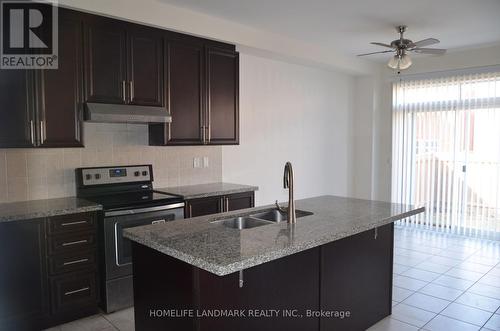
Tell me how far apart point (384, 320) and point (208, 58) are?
3.06m

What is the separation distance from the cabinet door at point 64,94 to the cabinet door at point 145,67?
464 millimetres

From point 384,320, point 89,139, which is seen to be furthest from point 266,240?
point 89,139

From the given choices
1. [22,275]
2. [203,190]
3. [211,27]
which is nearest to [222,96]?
[211,27]

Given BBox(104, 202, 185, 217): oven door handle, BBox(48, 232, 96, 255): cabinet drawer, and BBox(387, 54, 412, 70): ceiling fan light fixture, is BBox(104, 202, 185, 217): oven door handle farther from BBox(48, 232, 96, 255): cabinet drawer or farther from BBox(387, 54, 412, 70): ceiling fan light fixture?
BBox(387, 54, 412, 70): ceiling fan light fixture

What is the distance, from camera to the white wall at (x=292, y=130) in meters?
4.94

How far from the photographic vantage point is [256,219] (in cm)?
267

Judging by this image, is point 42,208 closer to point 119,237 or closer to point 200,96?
point 119,237

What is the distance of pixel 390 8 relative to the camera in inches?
149

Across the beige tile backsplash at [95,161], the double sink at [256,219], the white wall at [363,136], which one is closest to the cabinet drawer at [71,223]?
the beige tile backsplash at [95,161]

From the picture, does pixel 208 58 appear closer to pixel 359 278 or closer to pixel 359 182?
pixel 359 278

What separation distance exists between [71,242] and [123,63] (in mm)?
1630

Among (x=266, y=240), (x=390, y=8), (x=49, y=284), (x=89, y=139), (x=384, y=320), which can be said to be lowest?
(x=384, y=320)

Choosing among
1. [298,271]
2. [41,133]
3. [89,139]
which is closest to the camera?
[298,271]

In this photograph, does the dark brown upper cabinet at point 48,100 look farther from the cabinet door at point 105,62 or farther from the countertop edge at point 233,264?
the countertop edge at point 233,264
